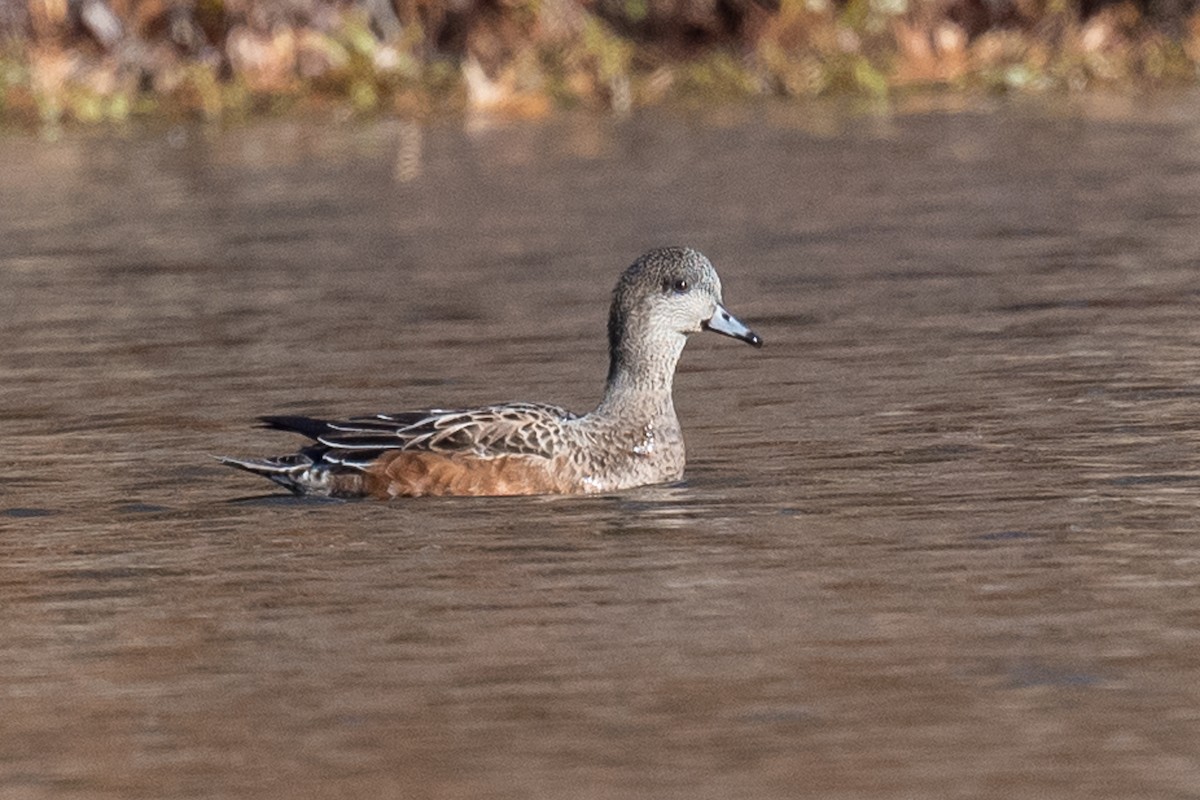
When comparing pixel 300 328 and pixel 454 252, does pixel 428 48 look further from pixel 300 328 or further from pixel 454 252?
pixel 300 328

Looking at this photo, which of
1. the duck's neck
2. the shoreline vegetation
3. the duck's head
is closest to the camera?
the duck's neck

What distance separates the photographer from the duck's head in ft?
30.3

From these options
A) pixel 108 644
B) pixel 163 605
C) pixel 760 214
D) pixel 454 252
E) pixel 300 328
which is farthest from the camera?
pixel 760 214

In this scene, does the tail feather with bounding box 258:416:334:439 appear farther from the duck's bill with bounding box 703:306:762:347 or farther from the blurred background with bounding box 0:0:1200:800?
the duck's bill with bounding box 703:306:762:347

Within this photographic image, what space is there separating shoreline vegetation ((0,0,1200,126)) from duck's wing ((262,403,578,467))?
1701 cm

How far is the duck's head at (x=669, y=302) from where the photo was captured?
925 cm

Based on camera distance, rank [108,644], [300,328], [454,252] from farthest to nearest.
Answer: [454,252], [300,328], [108,644]

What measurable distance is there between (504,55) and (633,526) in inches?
776

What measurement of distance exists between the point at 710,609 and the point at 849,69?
19.6m

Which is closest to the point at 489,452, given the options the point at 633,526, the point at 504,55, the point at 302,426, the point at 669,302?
the point at 302,426

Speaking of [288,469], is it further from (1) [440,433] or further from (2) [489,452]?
(2) [489,452]

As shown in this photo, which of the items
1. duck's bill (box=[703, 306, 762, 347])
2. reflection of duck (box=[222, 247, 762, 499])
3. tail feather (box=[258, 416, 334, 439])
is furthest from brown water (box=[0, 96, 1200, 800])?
duck's bill (box=[703, 306, 762, 347])

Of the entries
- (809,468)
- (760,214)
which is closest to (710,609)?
(809,468)

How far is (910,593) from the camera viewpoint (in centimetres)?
679
